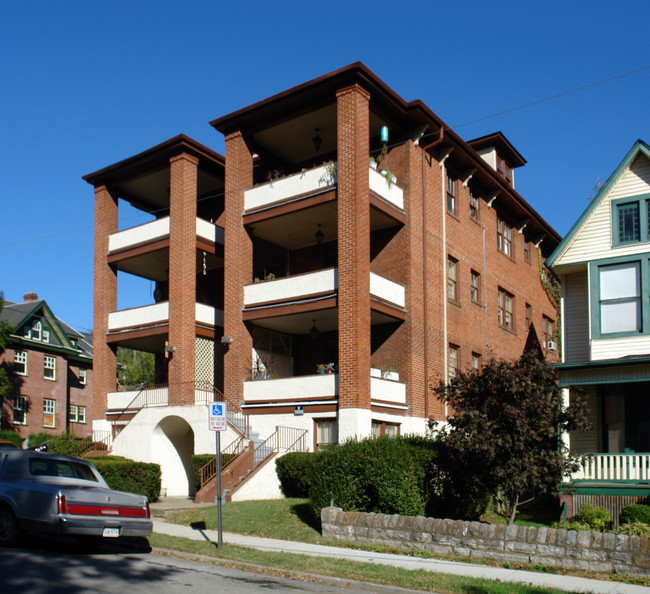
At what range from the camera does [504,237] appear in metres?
34.9

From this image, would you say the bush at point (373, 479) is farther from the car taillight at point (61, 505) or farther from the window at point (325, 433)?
the window at point (325, 433)

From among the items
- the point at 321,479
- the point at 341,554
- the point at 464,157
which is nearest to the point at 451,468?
the point at 321,479

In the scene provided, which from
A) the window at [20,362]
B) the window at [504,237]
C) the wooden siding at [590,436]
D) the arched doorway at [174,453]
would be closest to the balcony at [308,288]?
the arched doorway at [174,453]

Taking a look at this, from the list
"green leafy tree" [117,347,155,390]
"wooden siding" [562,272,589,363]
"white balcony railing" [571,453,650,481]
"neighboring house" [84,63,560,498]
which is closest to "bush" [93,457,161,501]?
"neighboring house" [84,63,560,498]

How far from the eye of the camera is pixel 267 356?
92.5 ft

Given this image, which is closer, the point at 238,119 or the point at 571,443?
the point at 571,443

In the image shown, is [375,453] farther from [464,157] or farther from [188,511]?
[464,157]

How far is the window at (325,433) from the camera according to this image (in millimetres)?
24031

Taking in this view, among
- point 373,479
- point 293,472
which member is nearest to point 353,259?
point 293,472

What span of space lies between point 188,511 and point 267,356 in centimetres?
969

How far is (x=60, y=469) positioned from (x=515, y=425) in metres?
8.70

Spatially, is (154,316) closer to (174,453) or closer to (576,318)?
A: (174,453)

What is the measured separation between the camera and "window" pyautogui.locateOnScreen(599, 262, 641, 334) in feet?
72.4

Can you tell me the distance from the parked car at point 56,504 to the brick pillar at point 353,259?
34.6 feet
